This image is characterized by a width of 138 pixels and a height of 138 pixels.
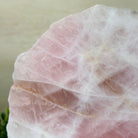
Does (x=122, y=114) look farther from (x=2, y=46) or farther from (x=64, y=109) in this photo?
(x=2, y=46)

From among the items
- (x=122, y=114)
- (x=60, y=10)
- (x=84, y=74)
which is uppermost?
(x=60, y=10)

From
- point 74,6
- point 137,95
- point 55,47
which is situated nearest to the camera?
point 137,95

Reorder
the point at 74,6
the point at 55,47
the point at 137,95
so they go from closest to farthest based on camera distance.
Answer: the point at 137,95
the point at 55,47
the point at 74,6

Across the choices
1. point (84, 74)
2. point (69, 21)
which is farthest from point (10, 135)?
point (69, 21)

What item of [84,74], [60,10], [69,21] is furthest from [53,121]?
[60,10]

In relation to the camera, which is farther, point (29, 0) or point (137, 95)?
point (29, 0)

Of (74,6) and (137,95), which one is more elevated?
(74,6)

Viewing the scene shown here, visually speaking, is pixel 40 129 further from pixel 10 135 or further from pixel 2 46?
pixel 2 46
